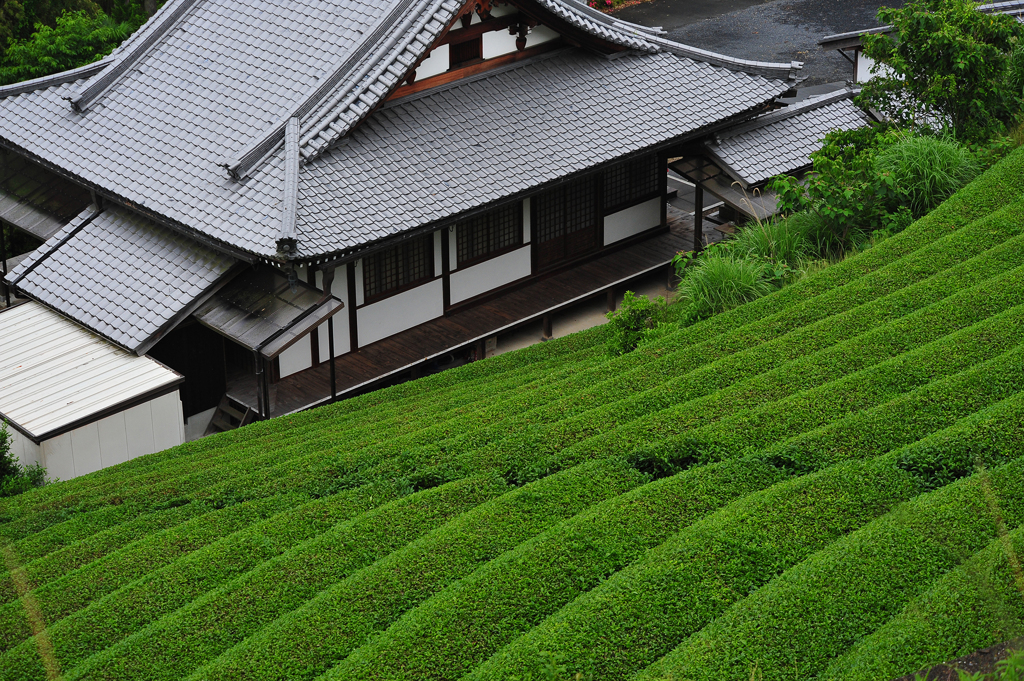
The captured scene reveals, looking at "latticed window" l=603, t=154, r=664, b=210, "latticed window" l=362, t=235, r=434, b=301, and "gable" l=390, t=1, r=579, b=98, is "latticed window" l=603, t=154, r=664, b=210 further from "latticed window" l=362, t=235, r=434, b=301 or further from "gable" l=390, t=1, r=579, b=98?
"latticed window" l=362, t=235, r=434, b=301

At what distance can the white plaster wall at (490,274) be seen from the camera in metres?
20.7

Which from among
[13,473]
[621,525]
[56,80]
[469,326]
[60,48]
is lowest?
[469,326]

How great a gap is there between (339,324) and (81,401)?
4607 millimetres

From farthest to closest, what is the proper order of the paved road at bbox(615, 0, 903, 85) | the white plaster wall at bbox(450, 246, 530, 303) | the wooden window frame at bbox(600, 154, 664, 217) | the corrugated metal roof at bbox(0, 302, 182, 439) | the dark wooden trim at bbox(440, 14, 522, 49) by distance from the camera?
1. the paved road at bbox(615, 0, 903, 85)
2. the wooden window frame at bbox(600, 154, 664, 217)
3. the white plaster wall at bbox(450, 246, 530, 303)
4. the dark wooden trim at bbox(440, 14, 522, 49)
5. the corrugated metal roof at bbox(0, 302, 182, 439)

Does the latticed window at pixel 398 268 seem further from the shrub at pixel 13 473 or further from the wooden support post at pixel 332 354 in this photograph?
the shrub at pixel 13 473

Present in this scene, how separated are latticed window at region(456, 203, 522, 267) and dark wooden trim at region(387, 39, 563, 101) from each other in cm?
253

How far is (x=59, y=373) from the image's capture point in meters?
16.7

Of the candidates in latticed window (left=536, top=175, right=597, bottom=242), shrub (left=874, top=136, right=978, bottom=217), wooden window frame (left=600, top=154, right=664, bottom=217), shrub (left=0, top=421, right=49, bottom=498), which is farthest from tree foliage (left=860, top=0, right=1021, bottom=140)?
shrub (left=0, top=421, right=49, bottom=498)

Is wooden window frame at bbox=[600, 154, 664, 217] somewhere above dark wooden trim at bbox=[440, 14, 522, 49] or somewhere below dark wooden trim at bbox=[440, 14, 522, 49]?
below

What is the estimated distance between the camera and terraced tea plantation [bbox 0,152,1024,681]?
879 cm

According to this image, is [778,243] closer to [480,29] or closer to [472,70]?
[472,70]

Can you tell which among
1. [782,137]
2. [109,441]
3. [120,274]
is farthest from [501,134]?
[109,441]

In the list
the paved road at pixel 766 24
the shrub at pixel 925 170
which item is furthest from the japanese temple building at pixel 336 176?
the paved road at pixel 766 24

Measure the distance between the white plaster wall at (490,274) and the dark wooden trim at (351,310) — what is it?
84.9 inches
